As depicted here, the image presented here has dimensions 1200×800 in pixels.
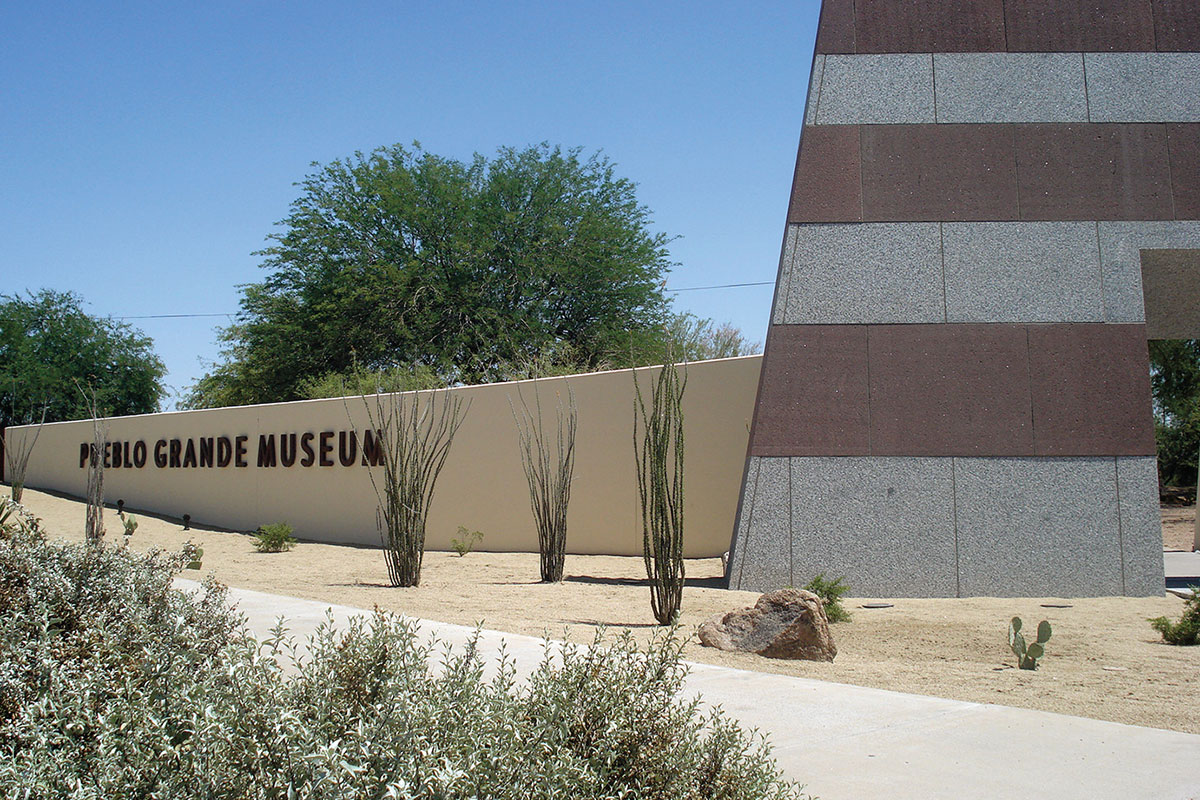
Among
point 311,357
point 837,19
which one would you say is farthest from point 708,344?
point 837,19

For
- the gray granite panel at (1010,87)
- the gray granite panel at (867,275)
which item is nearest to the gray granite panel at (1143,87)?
the gray granite panel at (1010,87)

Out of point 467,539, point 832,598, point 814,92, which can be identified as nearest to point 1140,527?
point 832,598

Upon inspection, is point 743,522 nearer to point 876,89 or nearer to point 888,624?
point 888,624

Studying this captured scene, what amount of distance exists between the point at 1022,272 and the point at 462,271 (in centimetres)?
1610

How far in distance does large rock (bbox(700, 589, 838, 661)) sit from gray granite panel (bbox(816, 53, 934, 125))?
17.2 ft

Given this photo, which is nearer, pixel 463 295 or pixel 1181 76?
pixel 1181 76

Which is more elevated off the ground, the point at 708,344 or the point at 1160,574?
the point at 708,344

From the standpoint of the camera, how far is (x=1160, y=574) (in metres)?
8.55

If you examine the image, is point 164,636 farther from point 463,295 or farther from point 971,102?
point 463,295

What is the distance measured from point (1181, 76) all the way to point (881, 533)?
17.1ft

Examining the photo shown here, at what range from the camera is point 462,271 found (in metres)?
23.3

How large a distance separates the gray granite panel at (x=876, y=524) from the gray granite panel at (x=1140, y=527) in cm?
149

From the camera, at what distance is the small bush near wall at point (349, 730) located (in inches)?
79.1

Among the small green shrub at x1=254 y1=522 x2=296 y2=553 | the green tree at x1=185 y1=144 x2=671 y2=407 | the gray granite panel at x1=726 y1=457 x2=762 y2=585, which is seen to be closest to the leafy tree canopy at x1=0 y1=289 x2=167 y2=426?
the green tree at x1=185 y1=144 x2=671 y2=407
